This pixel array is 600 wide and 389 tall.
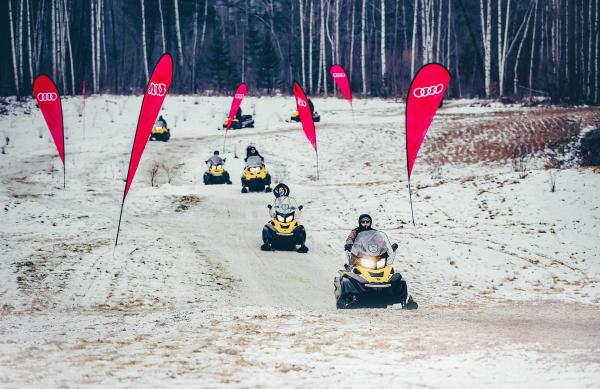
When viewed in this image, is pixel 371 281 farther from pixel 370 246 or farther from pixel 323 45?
pixel 323 45

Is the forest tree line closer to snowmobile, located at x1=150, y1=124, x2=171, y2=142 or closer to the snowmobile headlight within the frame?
snowmobile, located at x1=150, y1=124, x2=171, y2=142

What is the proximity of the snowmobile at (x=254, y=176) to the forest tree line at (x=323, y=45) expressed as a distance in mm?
19490

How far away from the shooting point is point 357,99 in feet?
167

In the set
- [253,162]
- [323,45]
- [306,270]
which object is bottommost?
[306,270]

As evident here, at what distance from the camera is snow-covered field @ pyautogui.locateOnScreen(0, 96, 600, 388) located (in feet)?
23.0

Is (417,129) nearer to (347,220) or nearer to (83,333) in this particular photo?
(347,220)

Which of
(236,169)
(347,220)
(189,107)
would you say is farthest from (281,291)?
(189,107)

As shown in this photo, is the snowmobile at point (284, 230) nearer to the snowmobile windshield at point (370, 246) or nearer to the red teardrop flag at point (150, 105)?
the red teardrop flag at point (150, 105)

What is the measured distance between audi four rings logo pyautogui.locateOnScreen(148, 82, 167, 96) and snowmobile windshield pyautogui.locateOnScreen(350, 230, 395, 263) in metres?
5.03

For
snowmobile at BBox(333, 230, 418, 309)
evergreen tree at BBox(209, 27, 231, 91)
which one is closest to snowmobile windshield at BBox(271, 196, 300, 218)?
snowmobile at BBox(333, 230, 418, 309)

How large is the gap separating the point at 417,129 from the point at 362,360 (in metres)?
8.82

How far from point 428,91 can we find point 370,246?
5.17 metres

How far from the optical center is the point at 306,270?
46.1 feet

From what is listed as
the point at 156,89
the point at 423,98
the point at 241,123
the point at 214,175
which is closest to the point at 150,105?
the point at 156,89
